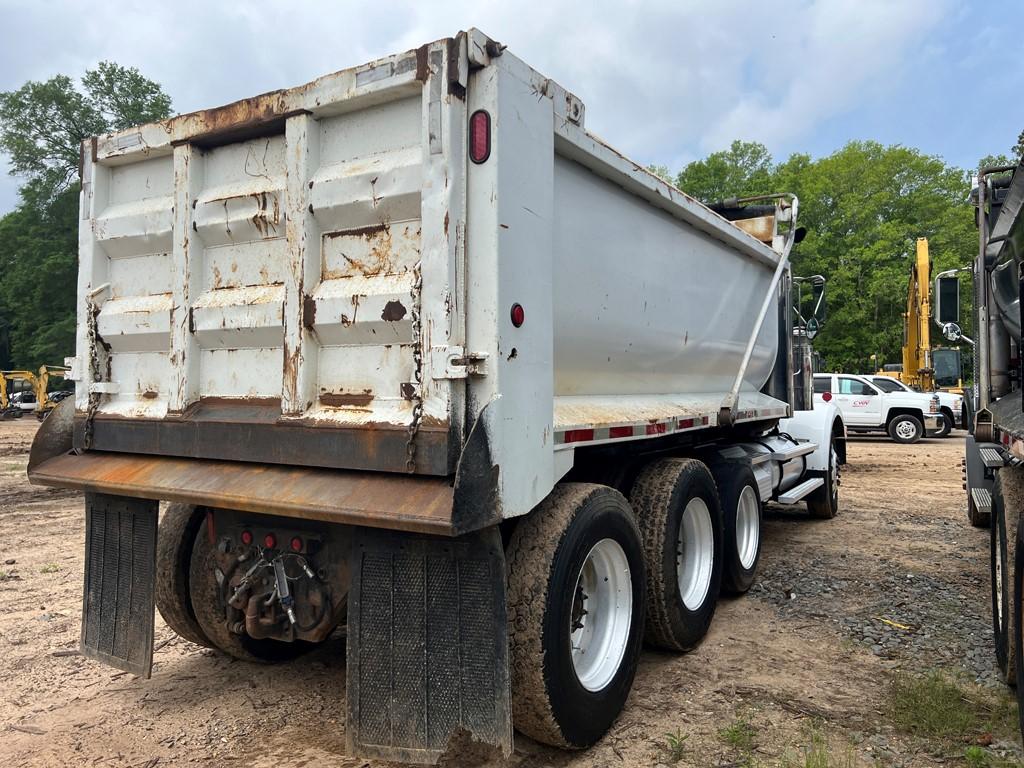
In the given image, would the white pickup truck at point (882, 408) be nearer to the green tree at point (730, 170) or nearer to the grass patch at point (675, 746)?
the grass patch at point (675, 746)

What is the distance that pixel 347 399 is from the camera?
116 inches

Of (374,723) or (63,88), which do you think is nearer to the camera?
(374,723)

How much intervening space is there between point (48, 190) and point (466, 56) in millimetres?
43784

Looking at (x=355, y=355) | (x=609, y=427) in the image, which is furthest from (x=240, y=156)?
(x=609, y=427)

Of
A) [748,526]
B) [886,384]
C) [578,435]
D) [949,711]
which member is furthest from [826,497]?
[886,384]

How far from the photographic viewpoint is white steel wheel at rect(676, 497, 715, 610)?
4379 millimetres

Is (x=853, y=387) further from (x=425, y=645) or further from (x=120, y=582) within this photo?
(x=120, y=582)

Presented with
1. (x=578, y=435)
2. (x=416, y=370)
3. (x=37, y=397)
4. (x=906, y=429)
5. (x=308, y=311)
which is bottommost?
(x=906, y=429)

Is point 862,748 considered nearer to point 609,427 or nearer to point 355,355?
point 609,427

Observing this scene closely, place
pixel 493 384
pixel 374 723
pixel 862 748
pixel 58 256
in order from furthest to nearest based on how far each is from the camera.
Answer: pixel 58 256
pixel 862 748
pixel 374 723
pixel 493 384

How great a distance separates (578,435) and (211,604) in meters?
2.08

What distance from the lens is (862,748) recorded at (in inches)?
123

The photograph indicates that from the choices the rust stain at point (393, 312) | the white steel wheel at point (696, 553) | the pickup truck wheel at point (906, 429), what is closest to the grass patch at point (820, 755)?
the white steel wheel at point (696, 553)

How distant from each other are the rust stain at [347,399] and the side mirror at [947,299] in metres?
4.86
